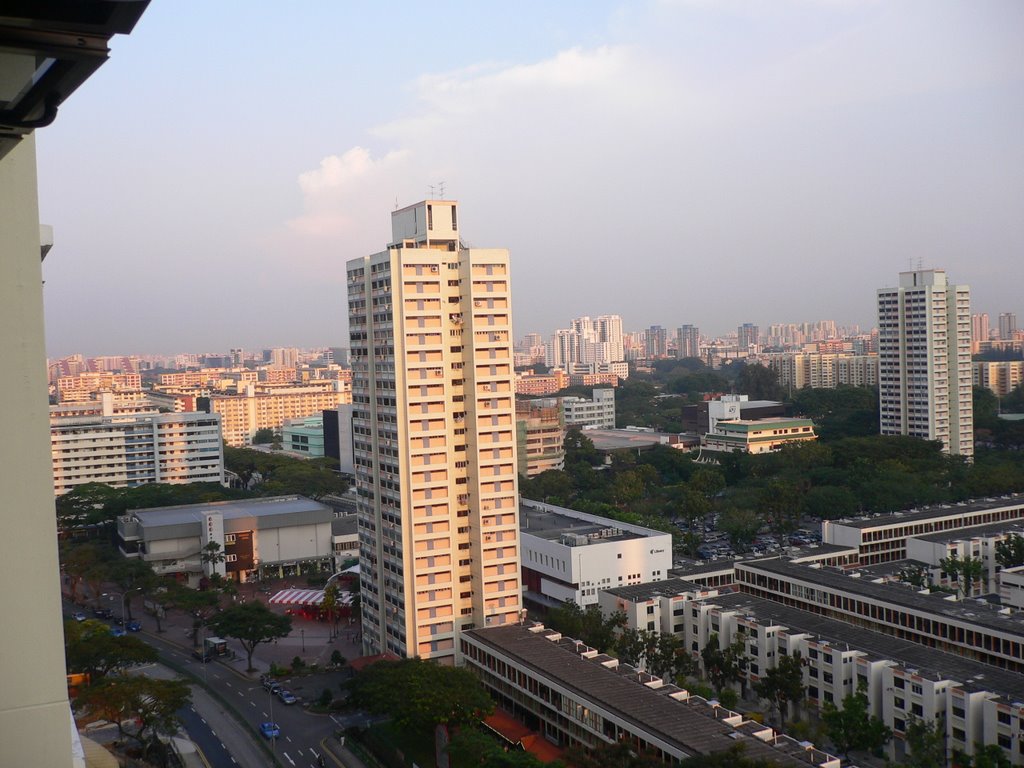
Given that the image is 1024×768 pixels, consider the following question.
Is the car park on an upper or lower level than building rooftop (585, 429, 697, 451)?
lower

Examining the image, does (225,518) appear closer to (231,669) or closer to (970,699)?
(231,669)

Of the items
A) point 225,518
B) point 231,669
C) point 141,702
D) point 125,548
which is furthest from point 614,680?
point 125,548

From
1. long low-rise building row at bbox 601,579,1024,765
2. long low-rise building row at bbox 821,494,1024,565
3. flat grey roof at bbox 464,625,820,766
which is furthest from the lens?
long low-rise building row at bbox 821,494,1024,565

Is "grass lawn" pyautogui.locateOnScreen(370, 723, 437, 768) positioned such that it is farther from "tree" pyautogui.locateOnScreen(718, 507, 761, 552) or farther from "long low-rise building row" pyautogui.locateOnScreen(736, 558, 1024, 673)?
"tree" pyautogui.locateOnScreen(718, 507, 761, 552)

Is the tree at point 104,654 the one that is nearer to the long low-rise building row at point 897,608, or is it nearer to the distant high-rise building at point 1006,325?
the long low-rise building row at point 897,608

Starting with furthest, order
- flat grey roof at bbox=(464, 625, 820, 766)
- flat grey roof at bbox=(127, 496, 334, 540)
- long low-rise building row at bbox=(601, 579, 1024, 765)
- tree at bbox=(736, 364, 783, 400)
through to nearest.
Result: tree at bbox=(736, 364, 783, 400) → flat grey roof at bbox=(127, 496, 334, 540) → long low-rise building row at bbox=(601, 579, 1024, 765) → flat grey roof at bbox=(464, 625, 820, 766)

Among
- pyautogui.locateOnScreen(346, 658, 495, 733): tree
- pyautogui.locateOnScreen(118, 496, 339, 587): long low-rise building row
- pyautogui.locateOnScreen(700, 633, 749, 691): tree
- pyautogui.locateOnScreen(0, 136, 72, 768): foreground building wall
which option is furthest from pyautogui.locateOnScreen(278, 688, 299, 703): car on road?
pyautogui.locateOnScreen(0, 136, 72, 768): foreground building wall

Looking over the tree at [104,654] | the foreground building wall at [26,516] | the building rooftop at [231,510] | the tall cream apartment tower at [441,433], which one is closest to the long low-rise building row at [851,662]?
the tall cream apartment tower at [441,433]

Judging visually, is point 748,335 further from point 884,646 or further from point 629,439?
point 884,646
